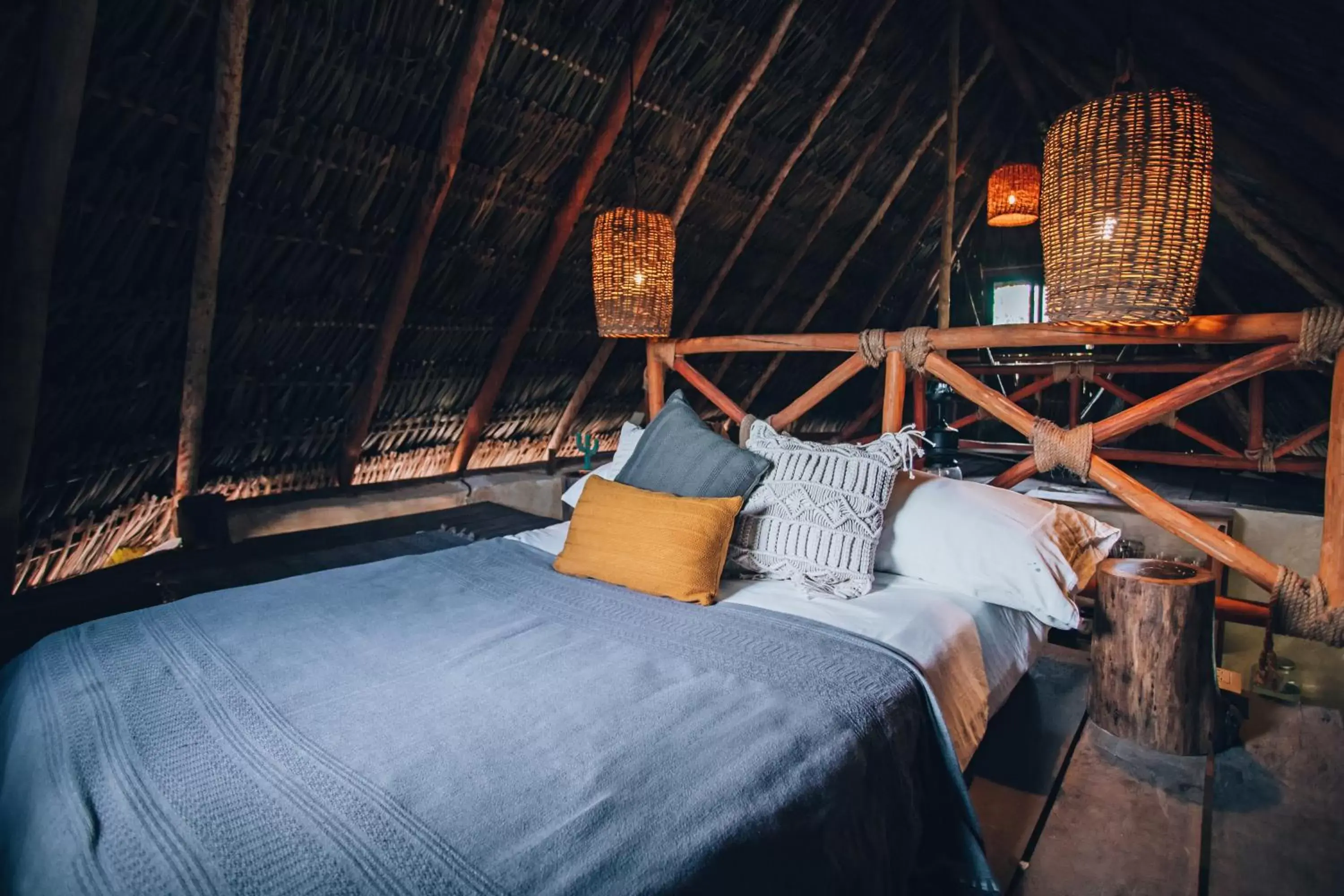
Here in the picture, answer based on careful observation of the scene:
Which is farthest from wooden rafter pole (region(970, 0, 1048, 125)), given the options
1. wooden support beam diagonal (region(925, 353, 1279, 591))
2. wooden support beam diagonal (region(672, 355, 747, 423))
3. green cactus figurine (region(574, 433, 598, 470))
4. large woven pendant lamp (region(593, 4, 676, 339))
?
green cactus figurine (region(574, 433, 598, 470))

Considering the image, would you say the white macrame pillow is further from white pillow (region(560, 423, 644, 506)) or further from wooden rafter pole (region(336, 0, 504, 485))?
wooden rafter pole (region(336, 0, 504, 485))

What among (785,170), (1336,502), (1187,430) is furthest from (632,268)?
(1187,430)

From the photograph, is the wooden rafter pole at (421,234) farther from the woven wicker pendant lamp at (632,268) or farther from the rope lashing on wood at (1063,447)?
the rope lashing on wood at (1063,447)

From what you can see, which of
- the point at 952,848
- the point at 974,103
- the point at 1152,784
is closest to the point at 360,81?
the point at 952,848

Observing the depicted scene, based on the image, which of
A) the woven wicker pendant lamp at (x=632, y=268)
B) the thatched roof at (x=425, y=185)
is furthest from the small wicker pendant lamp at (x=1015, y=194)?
the woven wicker pendant lamp at (x=632, y=268)

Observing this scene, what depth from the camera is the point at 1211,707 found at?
1721mm

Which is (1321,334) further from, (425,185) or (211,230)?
(211,230)

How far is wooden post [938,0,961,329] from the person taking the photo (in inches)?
147

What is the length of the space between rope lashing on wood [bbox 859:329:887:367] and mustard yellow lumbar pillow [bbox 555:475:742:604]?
3.10 feet

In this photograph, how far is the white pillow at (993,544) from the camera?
1.70 metres

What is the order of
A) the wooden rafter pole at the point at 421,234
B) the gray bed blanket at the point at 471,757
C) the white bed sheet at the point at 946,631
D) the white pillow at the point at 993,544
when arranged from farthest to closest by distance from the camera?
the wooden rafter pole at the point at 421,234 < the white pillow at the point at 993,544 < the white bed sheet at the point at 946,631 < the gray bed blanket at the point at 471,757

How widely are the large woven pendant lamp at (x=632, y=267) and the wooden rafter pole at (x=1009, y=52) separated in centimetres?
211

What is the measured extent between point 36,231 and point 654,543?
1.66 meters

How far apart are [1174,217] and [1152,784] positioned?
130cm
